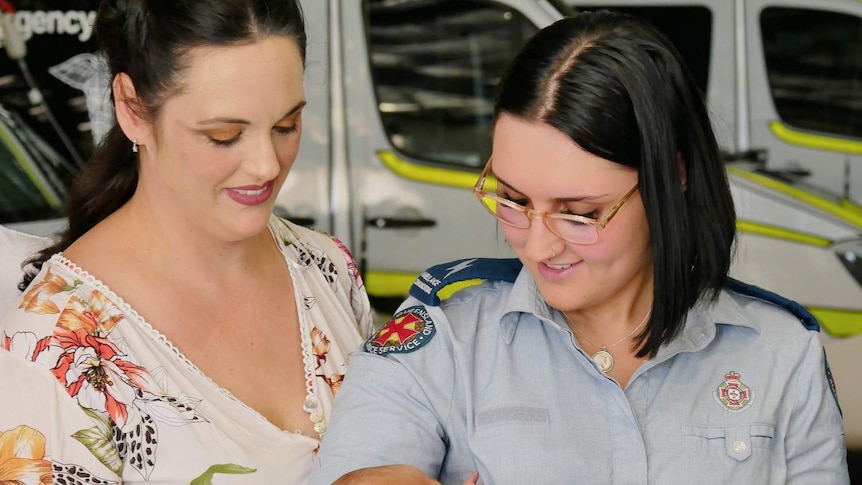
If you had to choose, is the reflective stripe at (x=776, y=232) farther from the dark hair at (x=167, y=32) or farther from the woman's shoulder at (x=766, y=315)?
the dark hair at (x=167, y=32)

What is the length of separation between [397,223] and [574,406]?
7.66 feet

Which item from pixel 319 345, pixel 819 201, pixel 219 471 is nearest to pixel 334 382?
pixel 319 345

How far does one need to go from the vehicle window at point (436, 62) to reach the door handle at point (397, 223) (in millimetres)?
237

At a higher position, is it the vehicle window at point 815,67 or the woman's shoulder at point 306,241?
the woman's shoulder at point 306,241

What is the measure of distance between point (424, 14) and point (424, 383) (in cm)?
250

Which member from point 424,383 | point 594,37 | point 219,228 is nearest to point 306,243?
point 219,228

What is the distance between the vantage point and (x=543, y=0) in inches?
159

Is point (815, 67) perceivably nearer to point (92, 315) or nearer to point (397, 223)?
point (397, 223)

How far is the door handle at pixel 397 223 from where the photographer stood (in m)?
4.09

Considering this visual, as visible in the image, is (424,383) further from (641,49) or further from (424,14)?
(424,14)

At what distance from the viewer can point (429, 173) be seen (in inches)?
162

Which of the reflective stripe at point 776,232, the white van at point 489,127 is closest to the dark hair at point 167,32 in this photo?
the white van at point 489,127

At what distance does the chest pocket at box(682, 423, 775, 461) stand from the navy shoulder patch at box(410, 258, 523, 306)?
1.40ft

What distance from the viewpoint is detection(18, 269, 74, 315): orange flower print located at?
74.7 inches
